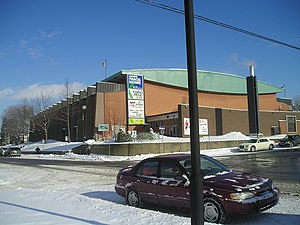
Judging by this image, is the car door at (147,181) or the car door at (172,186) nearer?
the car door at (172,186)

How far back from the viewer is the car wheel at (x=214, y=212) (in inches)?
261

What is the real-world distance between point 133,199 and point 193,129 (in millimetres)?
4610

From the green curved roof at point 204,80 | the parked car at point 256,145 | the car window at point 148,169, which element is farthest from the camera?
the green curved roof at point 204,80

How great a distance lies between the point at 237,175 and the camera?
7.46m

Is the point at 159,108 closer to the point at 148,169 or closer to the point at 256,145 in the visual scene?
Result: the point at 256,145

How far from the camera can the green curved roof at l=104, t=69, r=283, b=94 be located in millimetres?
63344

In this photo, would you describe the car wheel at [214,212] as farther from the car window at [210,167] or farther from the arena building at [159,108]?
the arena building at [159,108]

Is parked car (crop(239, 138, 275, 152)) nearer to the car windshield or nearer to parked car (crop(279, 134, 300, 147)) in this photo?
parked car (crop(279, 134, 300, 147))

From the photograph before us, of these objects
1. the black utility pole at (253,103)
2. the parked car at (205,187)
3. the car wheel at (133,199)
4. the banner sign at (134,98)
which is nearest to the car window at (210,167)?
the parked car at (205,187)

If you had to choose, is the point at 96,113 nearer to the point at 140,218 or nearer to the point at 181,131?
the point at 181,131

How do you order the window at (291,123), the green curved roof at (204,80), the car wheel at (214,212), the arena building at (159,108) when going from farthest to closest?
the green curved roof at (204,80), the window at (291,123), the arena building at (159,108), the car wheel at (214,212)

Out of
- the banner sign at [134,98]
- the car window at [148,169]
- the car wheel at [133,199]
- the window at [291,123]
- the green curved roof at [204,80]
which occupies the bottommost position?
the car wheel at [133,199]

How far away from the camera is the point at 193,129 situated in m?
4.76

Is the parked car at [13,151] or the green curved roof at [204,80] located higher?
the green curved roof at [204,80]
